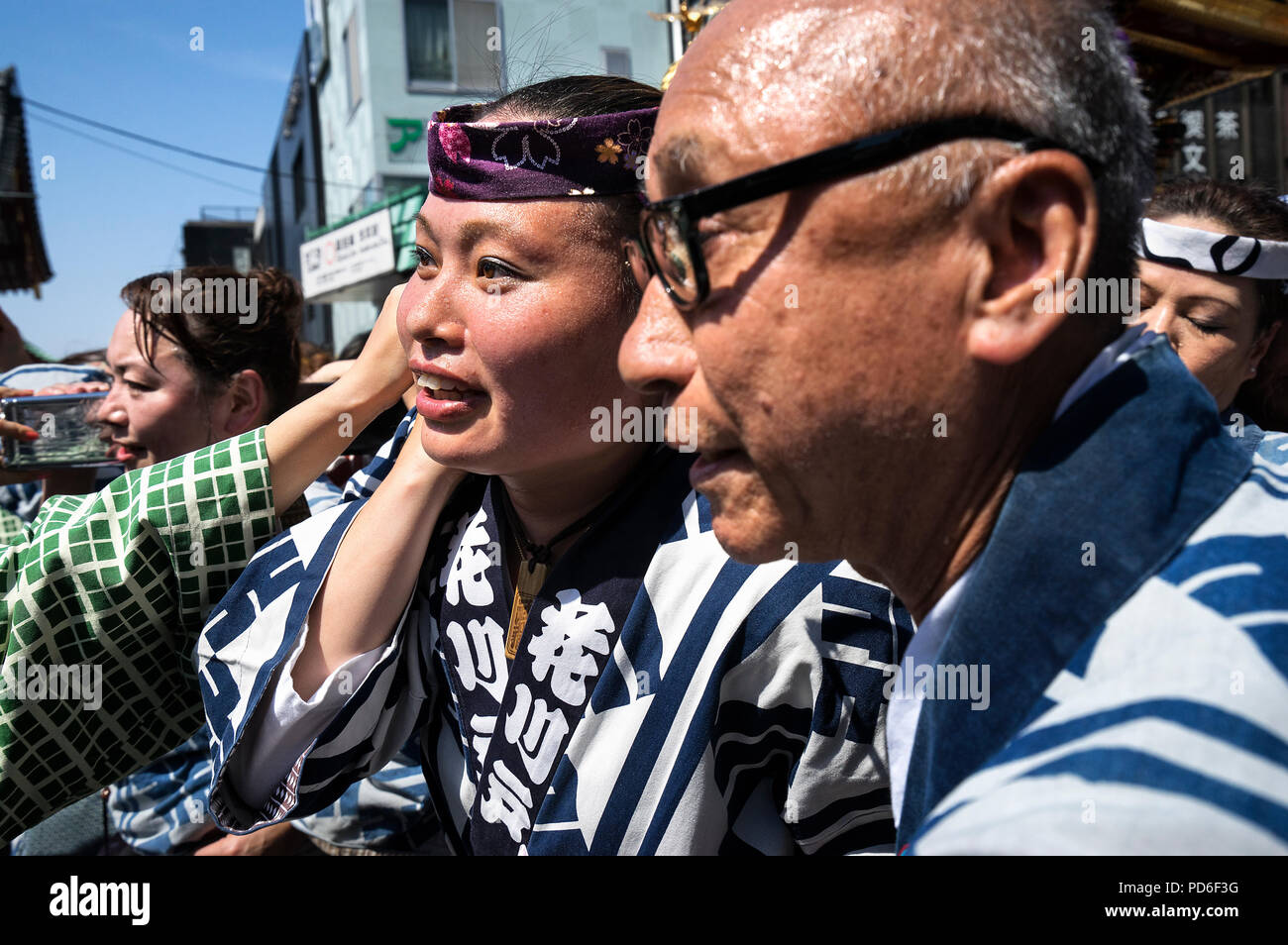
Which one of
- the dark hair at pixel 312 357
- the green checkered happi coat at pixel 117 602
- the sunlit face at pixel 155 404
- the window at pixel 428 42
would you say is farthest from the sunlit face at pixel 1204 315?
the window at pixel 428 42

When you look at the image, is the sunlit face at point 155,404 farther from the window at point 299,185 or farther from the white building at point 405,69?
the window at point 299,185

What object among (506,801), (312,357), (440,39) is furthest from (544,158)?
(440,39)

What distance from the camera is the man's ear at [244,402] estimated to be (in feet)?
10.2

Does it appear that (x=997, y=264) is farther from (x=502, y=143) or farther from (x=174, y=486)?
(x=174, y=486)

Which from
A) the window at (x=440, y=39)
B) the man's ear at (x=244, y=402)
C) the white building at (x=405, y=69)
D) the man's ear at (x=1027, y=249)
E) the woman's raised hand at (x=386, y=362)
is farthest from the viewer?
the window at (x=440, y=39)

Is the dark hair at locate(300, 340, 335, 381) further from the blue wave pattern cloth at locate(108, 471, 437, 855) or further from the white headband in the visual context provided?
the white headband

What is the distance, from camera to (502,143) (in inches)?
70.1

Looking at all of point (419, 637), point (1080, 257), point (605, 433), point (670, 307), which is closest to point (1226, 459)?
point (1080, 257)

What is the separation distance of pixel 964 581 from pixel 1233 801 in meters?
0.41

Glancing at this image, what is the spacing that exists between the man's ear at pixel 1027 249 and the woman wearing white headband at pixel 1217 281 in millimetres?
1882

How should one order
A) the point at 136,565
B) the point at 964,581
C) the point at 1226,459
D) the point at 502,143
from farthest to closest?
the point at 136,565 < the point at 502,143 < the point at 964,581 < the point at 1226,459

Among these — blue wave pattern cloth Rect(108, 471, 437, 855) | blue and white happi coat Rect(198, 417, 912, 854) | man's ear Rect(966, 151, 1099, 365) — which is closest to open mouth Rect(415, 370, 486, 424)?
blue and white happi coat Rect(198, 417, 912, 854)

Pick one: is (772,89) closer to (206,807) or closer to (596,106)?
(596,106)

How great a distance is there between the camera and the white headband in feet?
8.77
